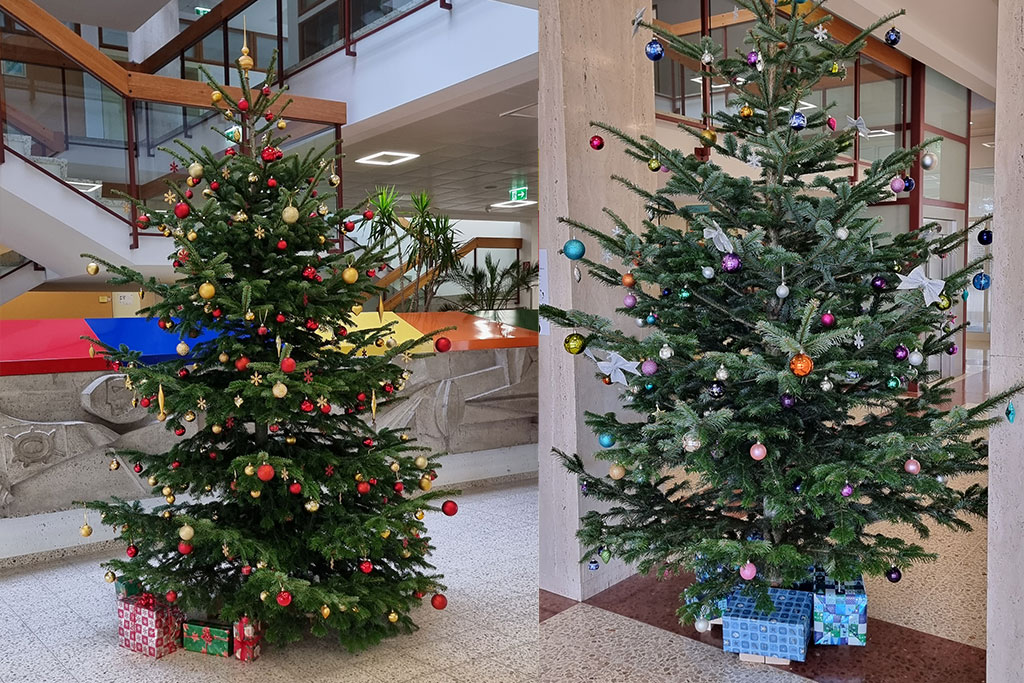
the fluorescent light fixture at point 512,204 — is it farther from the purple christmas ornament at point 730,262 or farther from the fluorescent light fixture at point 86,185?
the fluorescent light fixture at point 86,185

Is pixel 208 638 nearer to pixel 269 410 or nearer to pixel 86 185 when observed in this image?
pixel 269 410

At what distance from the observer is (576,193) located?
11.0ft

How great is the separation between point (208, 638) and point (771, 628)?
6.34 feet

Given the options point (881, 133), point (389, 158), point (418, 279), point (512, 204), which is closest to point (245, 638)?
point (418, 279)

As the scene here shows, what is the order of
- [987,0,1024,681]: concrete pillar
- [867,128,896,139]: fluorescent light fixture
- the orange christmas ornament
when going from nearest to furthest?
[987,0,1024,681]: concrete pillar
the orange christmas ornament
[867,128,896,139]: fluorescent light fixture

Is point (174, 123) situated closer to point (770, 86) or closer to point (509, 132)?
point (770, 86)

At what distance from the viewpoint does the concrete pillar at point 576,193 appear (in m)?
3.31

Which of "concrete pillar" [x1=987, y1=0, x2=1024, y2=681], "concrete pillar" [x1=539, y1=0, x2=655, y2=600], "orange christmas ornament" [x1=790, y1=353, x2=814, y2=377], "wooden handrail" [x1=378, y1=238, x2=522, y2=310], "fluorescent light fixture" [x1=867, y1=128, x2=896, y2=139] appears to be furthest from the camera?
"fluorescent light fixture" [x1=867, y1=128, x2=896, y2=139]

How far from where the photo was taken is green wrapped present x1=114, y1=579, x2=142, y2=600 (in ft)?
9.41

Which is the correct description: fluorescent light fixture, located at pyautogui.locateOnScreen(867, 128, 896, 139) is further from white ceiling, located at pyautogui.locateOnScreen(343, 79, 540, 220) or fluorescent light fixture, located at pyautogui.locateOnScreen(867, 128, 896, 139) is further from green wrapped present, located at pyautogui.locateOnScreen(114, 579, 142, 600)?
green wrapped present, located at pyautogui.locateOnScreen(114, 579, 142, 600)

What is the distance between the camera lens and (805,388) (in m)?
2.74

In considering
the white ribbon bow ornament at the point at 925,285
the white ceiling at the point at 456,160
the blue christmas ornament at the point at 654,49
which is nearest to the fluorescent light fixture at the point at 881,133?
the white ceiling at the point at 456,160

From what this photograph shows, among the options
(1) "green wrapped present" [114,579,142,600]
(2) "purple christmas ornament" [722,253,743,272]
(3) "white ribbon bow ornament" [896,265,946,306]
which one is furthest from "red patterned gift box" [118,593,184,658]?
(3) "white ribbon bow ornament" [896,265,946,306]

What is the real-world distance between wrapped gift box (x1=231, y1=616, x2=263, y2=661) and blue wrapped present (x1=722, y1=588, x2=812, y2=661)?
5.38 feet
